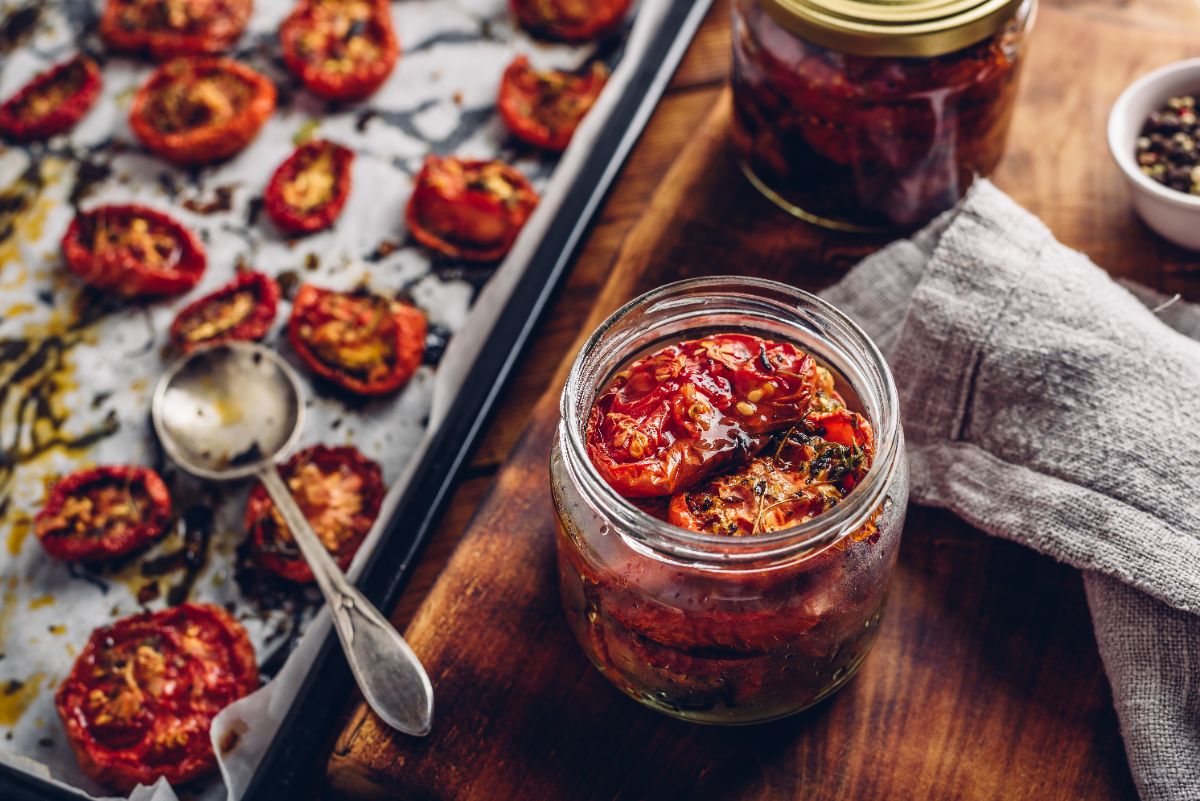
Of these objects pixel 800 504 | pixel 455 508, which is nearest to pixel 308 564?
pixel 455 508

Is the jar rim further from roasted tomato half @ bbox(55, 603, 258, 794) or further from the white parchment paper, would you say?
roasted tomato half @ bbox(55, 603, 258, 794)

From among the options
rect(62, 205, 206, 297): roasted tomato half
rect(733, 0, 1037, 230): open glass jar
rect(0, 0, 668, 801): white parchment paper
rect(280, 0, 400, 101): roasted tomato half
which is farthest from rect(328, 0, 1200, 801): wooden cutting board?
rect(280, 0, 400, 101): roasted tomato half

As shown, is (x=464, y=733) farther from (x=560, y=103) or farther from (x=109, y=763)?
(x=560, y=103)

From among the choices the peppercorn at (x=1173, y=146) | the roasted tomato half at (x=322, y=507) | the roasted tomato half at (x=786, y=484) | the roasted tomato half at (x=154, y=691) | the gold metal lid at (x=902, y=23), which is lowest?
the roasted tomato half at (x=154, y=691)

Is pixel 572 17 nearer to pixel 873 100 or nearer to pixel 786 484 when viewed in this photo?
pixel 873 100

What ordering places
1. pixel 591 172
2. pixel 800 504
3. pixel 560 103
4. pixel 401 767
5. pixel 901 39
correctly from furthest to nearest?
pixel 560 103 → pixel 591 172 → pixel 901 39 → pixel 401 767 → pixel 800 504

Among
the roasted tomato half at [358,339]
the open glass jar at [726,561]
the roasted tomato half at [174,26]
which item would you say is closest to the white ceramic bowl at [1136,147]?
the open glass jar at [726,561]

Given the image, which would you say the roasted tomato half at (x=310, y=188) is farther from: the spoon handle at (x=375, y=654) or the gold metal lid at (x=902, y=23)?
the gold metal lid at (x=902, y=23)
